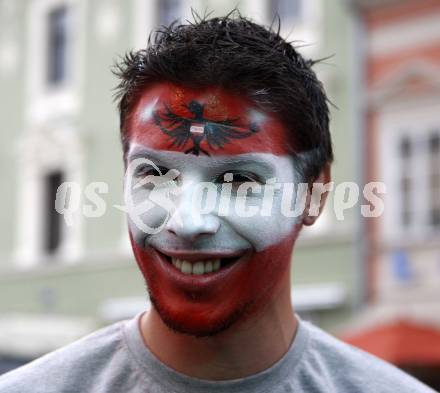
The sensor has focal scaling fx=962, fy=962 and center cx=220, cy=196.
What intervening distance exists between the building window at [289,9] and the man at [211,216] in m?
10.1

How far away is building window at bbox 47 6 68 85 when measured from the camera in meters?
15.1

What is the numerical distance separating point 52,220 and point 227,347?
1302 centimetres

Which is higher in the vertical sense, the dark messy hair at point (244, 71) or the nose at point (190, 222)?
the dark messy hair at point (244, 71)

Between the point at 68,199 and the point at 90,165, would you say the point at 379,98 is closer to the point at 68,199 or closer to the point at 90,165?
the point at 90,165

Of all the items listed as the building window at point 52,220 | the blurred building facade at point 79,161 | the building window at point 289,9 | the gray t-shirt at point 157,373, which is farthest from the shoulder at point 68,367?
the building window at point 52,220

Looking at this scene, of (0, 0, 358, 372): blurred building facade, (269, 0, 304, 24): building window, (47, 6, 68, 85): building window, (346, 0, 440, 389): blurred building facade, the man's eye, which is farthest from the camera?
(47, 6, 68, 85): building window

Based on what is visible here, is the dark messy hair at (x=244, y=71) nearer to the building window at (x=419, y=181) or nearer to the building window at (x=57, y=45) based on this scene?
the building window at (x=419, y=181)

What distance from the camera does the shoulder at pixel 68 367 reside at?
6.50ft

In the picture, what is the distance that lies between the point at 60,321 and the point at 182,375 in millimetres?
12279

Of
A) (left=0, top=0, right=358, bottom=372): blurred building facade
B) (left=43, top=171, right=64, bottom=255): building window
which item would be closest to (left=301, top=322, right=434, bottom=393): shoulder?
(left=0, top=0, right=358, bottom=372): blurred building facade

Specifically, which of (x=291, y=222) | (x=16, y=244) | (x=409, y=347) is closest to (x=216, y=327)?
(x=291, y=222)

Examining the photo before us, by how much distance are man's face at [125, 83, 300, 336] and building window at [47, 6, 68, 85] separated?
13.3m

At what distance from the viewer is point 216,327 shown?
193 cm

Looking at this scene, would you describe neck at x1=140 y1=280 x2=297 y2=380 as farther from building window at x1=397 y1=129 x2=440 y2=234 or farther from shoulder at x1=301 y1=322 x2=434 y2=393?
building window at x1=397 y1=129 x2=440 y2=234
